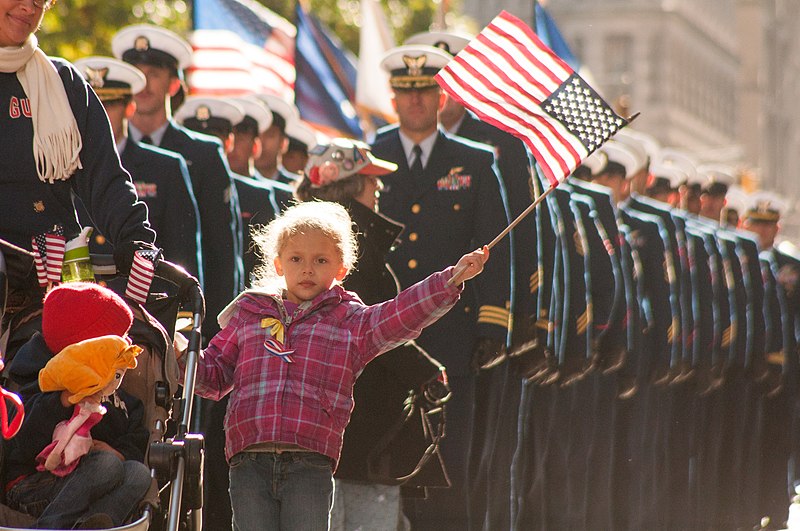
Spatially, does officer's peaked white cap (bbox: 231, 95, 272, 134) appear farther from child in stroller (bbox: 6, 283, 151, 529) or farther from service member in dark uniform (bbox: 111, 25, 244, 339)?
child in stroller (bbox: 6, 283, 151, 529)

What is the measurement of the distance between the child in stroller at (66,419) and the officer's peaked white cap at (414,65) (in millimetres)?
4715

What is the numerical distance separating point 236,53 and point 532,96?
953cm

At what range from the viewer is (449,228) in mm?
10250

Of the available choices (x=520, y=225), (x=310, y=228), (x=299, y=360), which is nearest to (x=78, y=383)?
(x=299, y=360)

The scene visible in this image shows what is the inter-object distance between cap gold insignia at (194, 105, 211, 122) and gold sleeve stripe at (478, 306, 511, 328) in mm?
2433

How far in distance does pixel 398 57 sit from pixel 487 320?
5.46ft

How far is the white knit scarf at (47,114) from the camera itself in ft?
22.8

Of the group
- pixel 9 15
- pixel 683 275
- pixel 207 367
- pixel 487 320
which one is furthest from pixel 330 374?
pixel 683 275

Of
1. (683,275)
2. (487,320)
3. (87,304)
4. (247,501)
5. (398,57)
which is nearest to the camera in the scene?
(87,304)

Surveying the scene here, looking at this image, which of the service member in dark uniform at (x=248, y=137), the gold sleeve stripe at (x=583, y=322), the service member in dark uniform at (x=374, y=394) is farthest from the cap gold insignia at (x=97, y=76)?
the gold sleeve stripe at (x=583, y=322)

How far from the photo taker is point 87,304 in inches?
235

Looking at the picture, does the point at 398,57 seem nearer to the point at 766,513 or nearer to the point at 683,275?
the point at 683,275

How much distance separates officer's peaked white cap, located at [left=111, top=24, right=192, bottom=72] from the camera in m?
11.0

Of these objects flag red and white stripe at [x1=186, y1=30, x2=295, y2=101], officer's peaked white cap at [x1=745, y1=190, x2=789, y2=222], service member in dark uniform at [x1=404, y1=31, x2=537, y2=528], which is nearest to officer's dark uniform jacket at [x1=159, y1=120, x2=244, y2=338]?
service member in dark uniform at [x1=404, y1=31, x2=537, y2=528]
